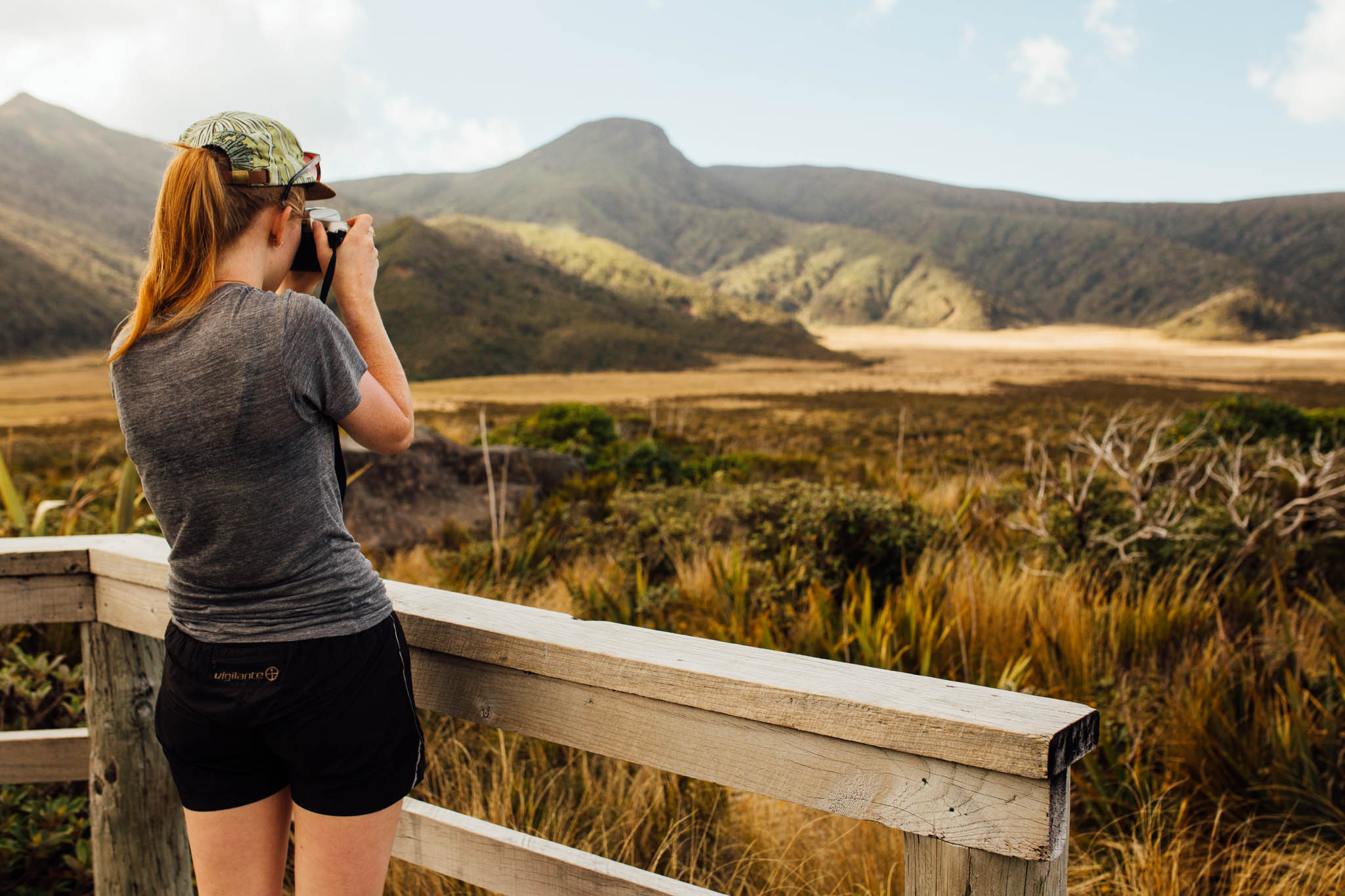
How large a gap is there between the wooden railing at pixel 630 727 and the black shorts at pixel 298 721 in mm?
134

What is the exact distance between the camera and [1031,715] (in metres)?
1.00

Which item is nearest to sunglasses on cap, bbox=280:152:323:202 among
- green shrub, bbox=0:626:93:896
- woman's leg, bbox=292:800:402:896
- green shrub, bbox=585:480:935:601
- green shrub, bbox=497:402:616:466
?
woman's leg, bbox=292:800:402:896

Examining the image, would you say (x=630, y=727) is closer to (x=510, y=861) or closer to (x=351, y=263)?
(x=510, y=861)

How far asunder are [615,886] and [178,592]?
0.84 m

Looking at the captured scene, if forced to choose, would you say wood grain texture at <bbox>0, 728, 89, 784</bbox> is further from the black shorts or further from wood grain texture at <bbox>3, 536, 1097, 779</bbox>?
wood grain texture at <bbox>3, 536, 1097, 779</bbox>

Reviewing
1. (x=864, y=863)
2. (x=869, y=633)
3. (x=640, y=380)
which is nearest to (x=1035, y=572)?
(x=869, y=633)

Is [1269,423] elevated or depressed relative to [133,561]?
depressed

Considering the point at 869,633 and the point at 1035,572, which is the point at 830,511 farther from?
the point at 869,633

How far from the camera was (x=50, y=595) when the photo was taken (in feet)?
6.31

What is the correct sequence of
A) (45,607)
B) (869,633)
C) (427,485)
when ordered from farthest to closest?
(427,485)
(869,633)
(45,607)

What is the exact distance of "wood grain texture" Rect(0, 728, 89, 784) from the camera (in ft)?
7.16

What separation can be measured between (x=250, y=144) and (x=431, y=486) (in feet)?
22.0

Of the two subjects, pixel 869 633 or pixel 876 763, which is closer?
pixel 876 763

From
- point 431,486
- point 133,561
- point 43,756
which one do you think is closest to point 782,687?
point 133,561
